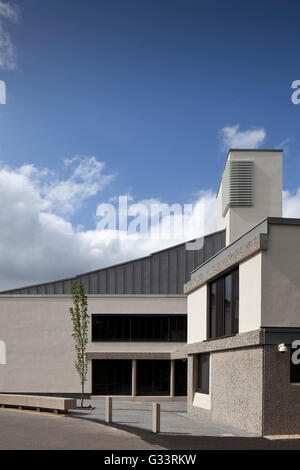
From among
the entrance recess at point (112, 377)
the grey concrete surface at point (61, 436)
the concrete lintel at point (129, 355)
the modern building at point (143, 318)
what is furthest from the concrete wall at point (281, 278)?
the entrance recess at point (112, 377)

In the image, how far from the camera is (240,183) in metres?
35.0

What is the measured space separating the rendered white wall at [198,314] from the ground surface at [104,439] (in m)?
7.15

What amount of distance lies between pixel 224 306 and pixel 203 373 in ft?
13.7

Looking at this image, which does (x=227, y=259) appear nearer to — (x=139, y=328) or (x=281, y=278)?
(x=281, y=278)

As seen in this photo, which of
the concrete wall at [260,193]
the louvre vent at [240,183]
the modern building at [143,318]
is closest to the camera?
the modern building at [143,318]

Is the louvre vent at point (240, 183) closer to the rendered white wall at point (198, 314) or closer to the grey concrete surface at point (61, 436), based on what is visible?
the rendered white wall at point (198, 314)

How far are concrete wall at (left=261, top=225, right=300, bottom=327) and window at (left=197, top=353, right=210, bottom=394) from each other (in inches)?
277

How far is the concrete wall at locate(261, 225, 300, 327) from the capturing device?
1636 centimetres

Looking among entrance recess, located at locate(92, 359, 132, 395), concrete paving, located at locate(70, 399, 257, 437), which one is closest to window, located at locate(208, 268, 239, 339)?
concrete paving, located at locate(70, 399, 257, 437)

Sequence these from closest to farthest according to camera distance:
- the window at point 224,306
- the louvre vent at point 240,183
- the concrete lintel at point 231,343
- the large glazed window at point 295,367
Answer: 1. the large glazed window at point 295,367
2. the concrete lintel at point 231,343
3. the window at point 224,306
4. the louvre vent at point 240,183

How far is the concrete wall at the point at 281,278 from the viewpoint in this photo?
1636 cm

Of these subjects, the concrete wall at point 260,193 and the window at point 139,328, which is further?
the concrete wall at point 260,193
